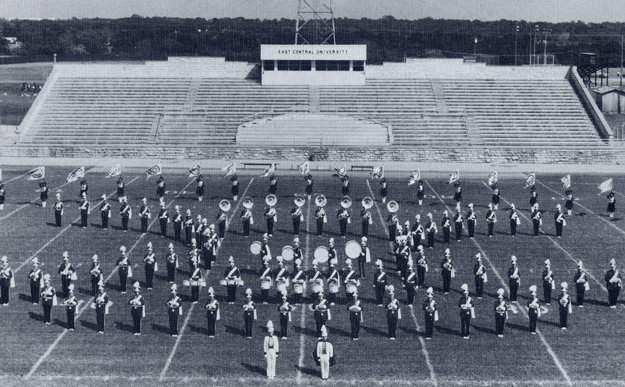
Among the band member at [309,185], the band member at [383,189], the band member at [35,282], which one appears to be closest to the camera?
the band member at [35,282]

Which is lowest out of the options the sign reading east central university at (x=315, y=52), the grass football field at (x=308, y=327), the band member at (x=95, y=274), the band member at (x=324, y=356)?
the grass football field at (x=308, y=327)

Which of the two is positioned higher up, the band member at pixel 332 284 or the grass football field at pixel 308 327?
the band member at pixel 332 284

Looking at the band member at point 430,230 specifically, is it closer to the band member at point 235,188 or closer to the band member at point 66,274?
the band member at point 235,188

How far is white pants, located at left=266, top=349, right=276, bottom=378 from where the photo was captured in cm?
1501

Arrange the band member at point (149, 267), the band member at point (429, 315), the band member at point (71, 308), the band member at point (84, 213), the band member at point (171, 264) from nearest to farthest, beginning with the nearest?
the band member at point (429, 315), the band member at point (71, 308), the band member at point (149, 267), the band member at point (171, 264), the band member at point (84, 213)

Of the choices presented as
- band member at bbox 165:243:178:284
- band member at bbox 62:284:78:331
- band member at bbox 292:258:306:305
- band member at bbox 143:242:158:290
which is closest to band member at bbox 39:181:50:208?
band member at bbox 165:243:178:284

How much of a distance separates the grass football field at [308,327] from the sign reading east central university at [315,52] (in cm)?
2529

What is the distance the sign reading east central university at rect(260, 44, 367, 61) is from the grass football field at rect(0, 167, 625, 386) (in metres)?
25.3

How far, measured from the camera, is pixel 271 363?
593 inches

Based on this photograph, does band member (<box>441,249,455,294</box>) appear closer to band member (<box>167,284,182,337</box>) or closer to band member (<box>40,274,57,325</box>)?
band member (<box>167,284,182,337</box>)

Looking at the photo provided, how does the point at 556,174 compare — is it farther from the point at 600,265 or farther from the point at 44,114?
the point at 44,114

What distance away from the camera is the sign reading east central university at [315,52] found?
53.2 meters

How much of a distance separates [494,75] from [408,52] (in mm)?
35588

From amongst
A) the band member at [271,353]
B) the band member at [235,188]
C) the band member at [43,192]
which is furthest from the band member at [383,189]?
the band member at [271,353]
